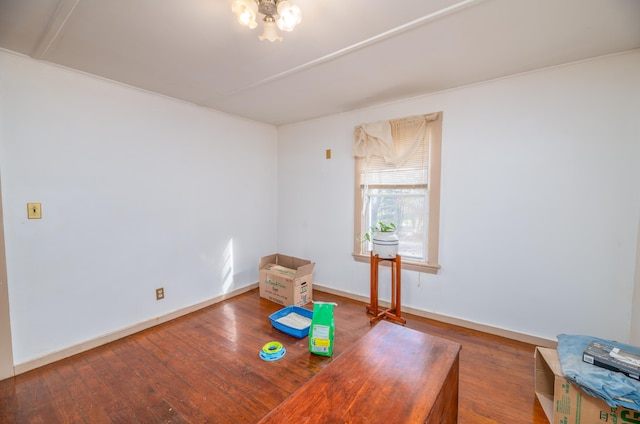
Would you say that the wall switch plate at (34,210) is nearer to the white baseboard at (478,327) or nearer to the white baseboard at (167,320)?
the white baseboard at (167,320)

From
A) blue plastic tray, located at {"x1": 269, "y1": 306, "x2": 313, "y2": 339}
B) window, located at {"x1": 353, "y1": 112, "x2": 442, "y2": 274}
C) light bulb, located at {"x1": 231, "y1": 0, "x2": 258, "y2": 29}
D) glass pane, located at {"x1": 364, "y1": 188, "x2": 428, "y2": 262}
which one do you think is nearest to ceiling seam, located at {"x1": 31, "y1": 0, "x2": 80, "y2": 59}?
light bulb, located at {"x1": 231, "y1": 0, "x2": 258, "y2": 29}

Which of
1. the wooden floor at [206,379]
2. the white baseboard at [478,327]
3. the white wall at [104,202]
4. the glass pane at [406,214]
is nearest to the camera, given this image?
the wooden floor at [206,379]

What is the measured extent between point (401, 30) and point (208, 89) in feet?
6.19

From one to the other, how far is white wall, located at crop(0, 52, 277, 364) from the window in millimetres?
1737

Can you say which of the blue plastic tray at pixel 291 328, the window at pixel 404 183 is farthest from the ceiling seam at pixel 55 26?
the blue plastic tray at pixel 291 328

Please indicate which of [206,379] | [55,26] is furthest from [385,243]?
[55,26]

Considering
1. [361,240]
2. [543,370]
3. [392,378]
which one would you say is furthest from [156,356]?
[543,370]

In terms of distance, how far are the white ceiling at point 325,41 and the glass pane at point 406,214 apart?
112cm

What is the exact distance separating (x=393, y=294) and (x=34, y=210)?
328 centimetres

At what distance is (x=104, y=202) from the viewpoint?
2.40 meters

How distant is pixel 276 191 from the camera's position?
416 cm

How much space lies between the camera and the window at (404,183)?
2.80 m

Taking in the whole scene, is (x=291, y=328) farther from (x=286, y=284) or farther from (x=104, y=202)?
(x=104, y=202)

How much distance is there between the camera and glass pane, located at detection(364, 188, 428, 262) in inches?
115
